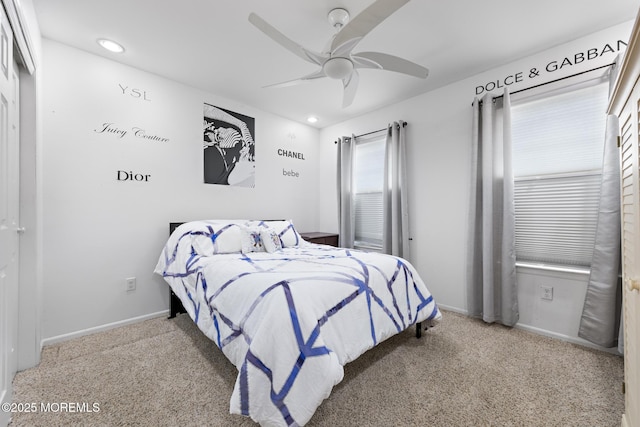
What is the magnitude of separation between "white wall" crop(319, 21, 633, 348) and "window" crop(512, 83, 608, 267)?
0.68ft

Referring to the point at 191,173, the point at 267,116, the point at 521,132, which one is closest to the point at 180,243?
the point at 191,173

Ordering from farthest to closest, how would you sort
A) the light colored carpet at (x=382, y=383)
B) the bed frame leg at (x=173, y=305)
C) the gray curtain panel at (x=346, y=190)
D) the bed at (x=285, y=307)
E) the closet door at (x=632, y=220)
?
the gray curtain panel at (x=346, y=190) < the bed frame leg at (x=173, y=305) < the light colored carpet at (x=382, y=383) < the bed at (x=285, y=307) < the closet door at (x=632, y=220)

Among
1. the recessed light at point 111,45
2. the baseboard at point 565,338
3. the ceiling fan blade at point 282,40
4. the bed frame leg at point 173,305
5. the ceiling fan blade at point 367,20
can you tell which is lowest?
the baseboard at point 565,338

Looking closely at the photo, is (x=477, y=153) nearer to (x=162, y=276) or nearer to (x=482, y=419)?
(x=482, y=419)

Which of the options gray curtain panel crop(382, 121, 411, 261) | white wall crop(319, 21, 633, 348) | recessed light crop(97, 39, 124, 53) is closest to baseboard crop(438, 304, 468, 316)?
white wall crop(319, 21, 633, 348)

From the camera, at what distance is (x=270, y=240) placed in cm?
271

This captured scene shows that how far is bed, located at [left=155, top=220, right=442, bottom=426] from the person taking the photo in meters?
1.25

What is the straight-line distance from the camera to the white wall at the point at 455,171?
2240 millimetres

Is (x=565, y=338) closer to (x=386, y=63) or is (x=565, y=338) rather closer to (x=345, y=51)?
(x=386, y=63)

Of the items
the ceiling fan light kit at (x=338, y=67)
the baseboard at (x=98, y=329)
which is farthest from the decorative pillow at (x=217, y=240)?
the ceiling fan light kit at (x=338, y=67)

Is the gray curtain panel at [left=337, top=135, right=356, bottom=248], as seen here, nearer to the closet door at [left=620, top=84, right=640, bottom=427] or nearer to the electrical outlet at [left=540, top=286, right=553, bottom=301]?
the electrical outlet at [left=540, top=286, right=553, bottom=301]

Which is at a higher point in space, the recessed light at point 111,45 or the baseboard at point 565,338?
the recessed light at point 111,45

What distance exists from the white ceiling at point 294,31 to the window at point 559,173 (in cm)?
56

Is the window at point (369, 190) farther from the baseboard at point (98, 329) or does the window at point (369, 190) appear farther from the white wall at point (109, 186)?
the baseboard at point (98, 329)
